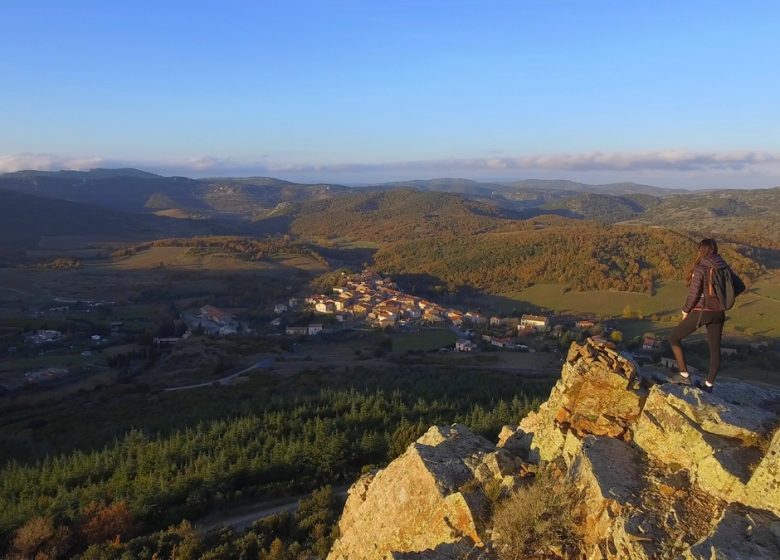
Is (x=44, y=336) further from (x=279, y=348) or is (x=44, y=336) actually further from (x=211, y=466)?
(x=211, y=466)

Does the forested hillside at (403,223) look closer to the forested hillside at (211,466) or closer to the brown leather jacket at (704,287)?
the forested hillside at (211,466)

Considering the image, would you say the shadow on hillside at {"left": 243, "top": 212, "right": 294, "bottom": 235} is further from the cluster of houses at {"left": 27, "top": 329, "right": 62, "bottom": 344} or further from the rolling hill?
the cluster of houses at {"left": 27, "top": 329, "right": 62, "bottom": 344}

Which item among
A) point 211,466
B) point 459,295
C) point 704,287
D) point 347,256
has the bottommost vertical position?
point 459,295

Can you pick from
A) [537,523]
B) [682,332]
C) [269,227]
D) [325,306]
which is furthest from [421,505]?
[269,227]

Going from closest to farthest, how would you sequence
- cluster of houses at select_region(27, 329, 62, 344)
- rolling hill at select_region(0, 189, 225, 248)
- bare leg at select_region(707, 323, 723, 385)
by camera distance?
bare leg at select_region(707, 323, 723, 385)
cluster of houses at select_region(27, 329, 62, 344)
rolling hill at select_region(0, 189, 225, 248)

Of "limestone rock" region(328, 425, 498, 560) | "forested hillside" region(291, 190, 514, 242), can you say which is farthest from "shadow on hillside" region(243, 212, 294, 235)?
"limestone rock" region(328, 425, 498, 560)

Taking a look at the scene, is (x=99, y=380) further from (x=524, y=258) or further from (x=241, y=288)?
(x=524, y=258)

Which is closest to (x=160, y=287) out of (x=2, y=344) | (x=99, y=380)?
(x=2, y=344)
